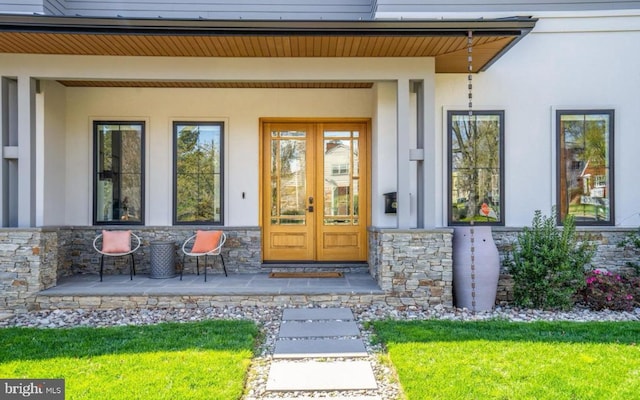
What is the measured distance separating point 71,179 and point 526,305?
648 centimetres

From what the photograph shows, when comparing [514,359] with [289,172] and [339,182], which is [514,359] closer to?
[339,182]

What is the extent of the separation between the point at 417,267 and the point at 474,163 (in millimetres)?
1843

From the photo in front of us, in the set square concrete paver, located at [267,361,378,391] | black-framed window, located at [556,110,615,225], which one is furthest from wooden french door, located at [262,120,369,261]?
square concrete paver, located at [267,361,378,391]

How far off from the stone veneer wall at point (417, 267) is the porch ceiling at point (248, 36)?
218 centimetres

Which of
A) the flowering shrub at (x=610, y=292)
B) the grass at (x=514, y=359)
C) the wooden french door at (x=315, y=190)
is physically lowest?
the grass at (x=514, y=359)

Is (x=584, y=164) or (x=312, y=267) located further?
(x=312, y=267)

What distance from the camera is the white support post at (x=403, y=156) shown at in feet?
17.4

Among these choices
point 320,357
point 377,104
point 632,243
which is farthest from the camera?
point 377,104

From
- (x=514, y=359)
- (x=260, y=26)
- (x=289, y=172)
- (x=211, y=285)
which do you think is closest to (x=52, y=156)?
(x=211, y=285)

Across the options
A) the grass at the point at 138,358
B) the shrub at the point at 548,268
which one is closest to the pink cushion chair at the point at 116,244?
the grass at the point at 138,358

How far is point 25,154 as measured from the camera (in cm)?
514

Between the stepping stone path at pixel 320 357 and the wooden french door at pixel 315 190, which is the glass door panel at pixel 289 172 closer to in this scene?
Result: the wooden french door at pixel 315 190

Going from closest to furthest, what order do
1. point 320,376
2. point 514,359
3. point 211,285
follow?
point 320,376 < point 514,359 < point 211,285

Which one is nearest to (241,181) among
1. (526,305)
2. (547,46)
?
(526,305)
